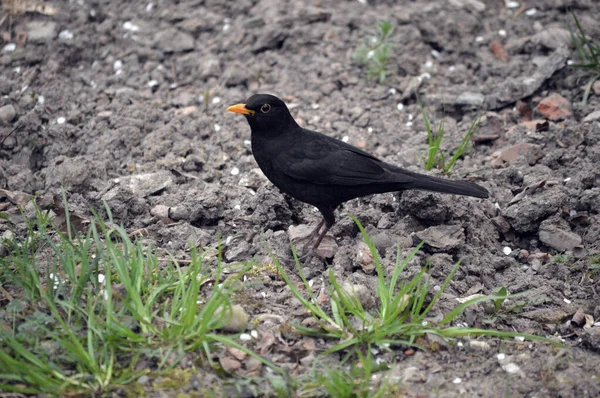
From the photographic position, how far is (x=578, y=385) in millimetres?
3838

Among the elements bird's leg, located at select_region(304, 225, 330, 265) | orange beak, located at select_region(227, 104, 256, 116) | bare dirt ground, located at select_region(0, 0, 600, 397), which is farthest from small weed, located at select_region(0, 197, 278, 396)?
orange beak, located at select_region(227, 104, 256, 116)

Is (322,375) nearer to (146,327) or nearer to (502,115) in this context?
(146,327)

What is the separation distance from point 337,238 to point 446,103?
223 centimetres

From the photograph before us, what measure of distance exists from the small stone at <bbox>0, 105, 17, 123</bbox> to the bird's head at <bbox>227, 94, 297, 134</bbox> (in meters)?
2.38

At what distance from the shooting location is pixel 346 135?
265 inches

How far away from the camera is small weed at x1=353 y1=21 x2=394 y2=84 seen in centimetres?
718

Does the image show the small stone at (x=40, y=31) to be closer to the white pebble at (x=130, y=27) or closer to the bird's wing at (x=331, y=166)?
the white pebble at (x=130, y=27)

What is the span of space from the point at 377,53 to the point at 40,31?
3587 millimetres

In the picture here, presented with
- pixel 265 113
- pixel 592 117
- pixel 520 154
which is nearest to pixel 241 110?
pixel 265 113

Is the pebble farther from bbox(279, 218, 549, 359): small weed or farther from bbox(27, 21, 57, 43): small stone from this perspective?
bbox(27, 21, 57, 43): small stone

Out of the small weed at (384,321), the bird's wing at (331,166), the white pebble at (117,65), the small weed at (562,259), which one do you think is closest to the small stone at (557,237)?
the small weed at (562,259)

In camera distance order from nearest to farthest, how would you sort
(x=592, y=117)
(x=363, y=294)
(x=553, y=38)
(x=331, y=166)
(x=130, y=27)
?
(x=363, y=294) < (x=331, y=166) < (x=592, y=117) < (x=553, y=38) < (x=130, y=27)

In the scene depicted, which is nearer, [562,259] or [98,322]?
[98,322]

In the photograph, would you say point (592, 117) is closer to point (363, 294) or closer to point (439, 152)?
point (439, 152)
